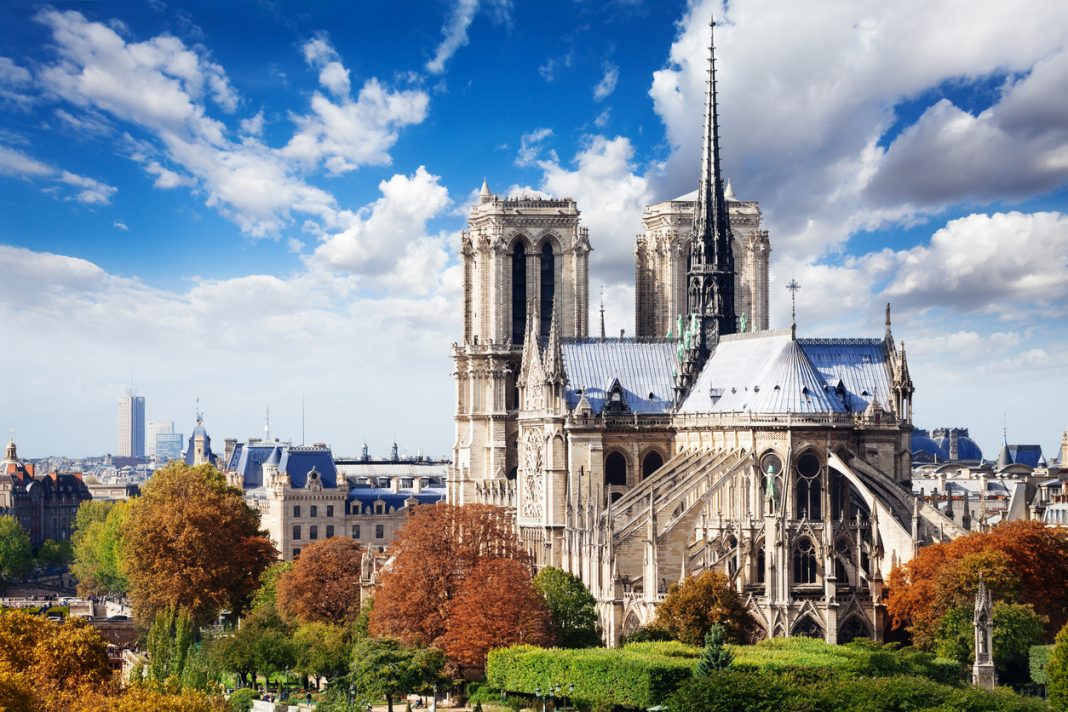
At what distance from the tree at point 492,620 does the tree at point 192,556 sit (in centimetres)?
3113

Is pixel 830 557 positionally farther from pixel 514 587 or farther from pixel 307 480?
pixel 307 480

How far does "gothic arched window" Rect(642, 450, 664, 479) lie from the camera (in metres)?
130

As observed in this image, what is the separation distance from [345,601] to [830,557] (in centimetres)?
3572

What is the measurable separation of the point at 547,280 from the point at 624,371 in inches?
896

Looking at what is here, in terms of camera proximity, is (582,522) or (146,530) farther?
(146,530)

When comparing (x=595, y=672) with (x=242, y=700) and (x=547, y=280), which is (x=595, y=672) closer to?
(x=242, y=700)

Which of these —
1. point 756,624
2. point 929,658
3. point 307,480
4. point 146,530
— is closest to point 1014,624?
Answer: point 929,658

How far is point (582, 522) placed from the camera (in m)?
122

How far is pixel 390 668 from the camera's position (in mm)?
98875

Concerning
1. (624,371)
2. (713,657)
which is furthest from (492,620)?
(624,371)

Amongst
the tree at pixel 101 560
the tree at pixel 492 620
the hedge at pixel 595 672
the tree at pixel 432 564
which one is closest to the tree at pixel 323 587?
the tree at pixel 432 564

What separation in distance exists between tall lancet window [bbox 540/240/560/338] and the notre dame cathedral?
0.16 m

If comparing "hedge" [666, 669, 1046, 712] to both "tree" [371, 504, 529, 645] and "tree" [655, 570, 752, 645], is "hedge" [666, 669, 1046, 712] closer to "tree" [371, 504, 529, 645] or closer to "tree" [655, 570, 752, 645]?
"tree" [655, 570, 752, 645]

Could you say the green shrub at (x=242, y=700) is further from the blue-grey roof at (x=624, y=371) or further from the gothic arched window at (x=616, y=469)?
the blue-grey roof at (x=624, y=371)
